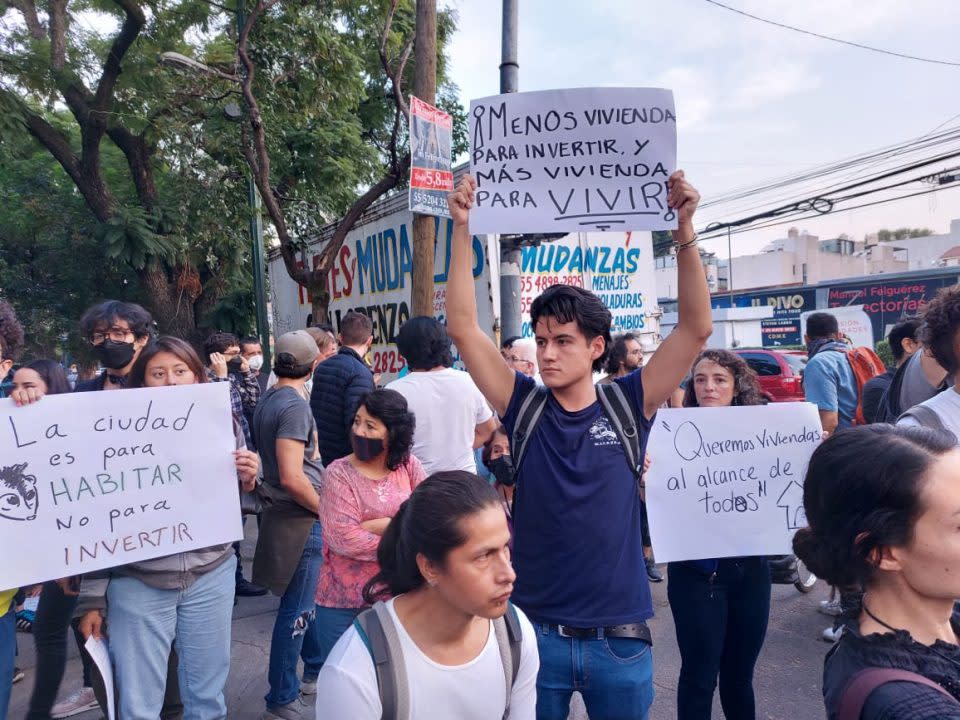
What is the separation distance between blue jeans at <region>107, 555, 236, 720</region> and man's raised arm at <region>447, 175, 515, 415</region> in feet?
4.45

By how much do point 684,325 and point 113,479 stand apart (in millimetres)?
2061

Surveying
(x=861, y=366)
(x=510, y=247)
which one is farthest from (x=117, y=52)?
(x=861, y=366)

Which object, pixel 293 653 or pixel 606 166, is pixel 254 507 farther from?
pixel 606 166

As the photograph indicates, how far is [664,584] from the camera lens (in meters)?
5.59

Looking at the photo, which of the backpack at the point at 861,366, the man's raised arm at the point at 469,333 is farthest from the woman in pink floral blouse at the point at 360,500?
the backpack at the point at 861,366

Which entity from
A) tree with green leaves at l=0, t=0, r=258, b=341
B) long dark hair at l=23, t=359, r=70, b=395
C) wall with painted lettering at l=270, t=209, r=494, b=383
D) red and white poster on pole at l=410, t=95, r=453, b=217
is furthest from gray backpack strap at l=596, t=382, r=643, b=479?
tree with green leaves at l=0, t=0, r=258, b=341

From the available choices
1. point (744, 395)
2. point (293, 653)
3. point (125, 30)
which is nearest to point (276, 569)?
point (293, 653)

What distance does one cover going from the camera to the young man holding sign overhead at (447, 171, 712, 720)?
205cm

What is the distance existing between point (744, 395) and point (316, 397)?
2499 millimetres

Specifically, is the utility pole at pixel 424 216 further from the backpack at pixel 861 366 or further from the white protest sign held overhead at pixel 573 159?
the white protest sign held overhead at pixel 573 159

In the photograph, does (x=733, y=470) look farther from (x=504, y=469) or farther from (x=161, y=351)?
(x=161, y=351)

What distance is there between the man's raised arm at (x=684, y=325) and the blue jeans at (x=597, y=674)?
28.1 inches

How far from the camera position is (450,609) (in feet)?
5.27

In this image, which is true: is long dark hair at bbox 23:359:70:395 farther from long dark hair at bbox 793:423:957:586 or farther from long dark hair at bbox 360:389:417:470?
long dark hair at bbox 793:423:957:586
